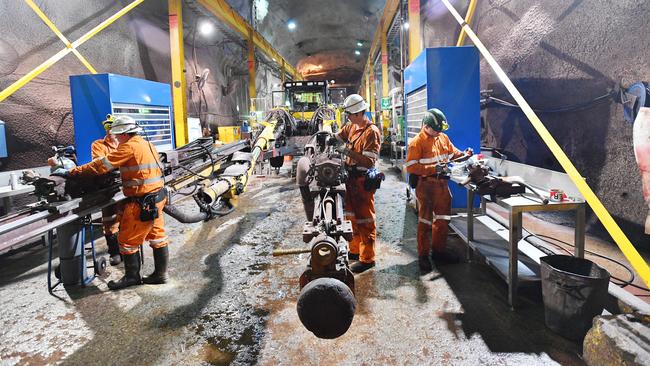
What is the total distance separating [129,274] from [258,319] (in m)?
1.53

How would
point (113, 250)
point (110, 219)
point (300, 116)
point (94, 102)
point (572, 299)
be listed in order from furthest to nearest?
point (300, 116) → point (94, 102) → point (113, 250) → point (110, 219) → point (572, 299)

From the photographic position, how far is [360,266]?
12.5 feet

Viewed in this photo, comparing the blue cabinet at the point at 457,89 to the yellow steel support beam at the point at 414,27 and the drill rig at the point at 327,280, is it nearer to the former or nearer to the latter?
the yellow steel support beam at the point at 414,27

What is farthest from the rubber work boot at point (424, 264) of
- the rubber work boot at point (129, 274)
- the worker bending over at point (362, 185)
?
the rubber work boot at point (129, 274)

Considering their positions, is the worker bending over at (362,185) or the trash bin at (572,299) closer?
the trash bin at (572,299)

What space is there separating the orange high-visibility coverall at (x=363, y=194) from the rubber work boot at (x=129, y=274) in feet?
7.11

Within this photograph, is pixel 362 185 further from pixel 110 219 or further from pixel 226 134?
pixel 226 134

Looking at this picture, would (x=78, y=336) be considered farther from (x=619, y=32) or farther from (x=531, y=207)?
(x=619, y=32)

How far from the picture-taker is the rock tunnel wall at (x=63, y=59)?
5656 millimetres

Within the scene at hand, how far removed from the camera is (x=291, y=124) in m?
8.30

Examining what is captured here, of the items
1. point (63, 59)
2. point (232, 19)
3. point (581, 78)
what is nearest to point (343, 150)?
Answer: point (581, 78)

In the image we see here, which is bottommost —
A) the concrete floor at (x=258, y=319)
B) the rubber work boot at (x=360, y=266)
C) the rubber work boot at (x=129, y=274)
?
the concrete floor at (x=258, y=319)

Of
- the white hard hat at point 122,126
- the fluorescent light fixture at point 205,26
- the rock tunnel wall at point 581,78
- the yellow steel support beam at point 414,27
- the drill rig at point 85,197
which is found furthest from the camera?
the fluorescent light fixture at point 205,26

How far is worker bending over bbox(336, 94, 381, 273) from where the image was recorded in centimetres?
375
